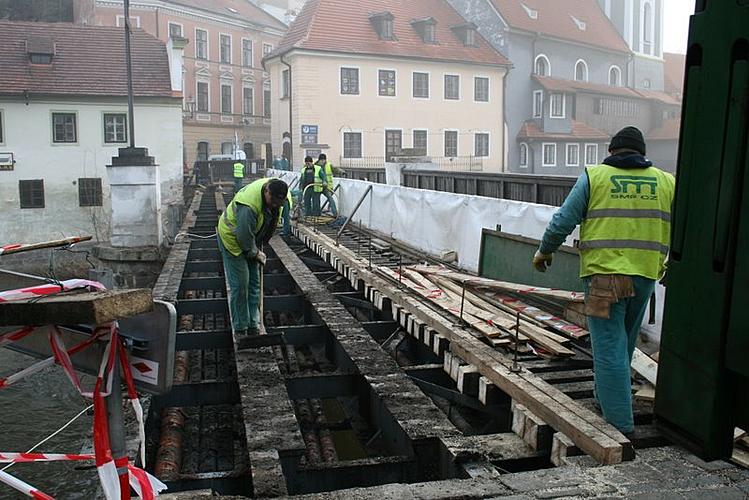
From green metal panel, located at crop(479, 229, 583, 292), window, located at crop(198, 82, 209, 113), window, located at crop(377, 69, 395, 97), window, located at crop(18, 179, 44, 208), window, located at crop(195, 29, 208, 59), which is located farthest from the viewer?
window, located at crop(195, 29, 208, 59)

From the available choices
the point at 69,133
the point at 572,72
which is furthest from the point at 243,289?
the point at 572,72

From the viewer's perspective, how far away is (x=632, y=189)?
4523mm

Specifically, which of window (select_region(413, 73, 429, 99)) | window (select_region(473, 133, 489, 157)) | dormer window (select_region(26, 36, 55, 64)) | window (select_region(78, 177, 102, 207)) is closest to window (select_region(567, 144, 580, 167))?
window (select_region(473, 133, 489, 157))

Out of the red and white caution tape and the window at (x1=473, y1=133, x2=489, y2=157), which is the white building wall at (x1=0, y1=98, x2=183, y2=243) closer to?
the window at (x1=473, y1=133, x2=489, y2=157)

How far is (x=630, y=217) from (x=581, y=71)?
53.9 meters

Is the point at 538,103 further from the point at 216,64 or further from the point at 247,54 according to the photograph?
the point at 216,64

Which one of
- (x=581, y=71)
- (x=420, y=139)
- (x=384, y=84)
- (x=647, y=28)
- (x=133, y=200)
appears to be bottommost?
(x=133, y=200)

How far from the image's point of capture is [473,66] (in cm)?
4538

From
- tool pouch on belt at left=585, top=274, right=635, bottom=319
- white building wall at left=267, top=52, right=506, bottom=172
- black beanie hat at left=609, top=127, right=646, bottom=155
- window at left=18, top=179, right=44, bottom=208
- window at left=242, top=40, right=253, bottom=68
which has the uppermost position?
window at left=242, top=40, right=253, bottom=68

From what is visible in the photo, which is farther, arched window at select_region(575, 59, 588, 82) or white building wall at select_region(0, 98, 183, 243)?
arched window at select_region(575, 59, 588, 82)

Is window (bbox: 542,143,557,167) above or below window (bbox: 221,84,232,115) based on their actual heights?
below

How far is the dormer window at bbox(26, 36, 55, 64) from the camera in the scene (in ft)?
107

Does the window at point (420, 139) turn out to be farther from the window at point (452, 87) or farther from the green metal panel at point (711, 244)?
the green metal panel at point (711, 244)

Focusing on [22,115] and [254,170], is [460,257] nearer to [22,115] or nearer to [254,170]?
[22,115]
